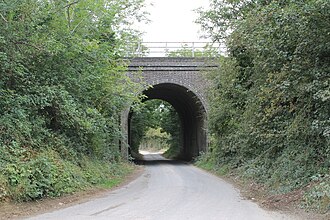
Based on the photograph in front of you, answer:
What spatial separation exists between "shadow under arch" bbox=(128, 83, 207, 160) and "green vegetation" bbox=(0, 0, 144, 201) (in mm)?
10338

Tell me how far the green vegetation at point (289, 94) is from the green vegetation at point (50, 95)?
575 cm

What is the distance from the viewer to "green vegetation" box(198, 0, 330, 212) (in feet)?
30.2

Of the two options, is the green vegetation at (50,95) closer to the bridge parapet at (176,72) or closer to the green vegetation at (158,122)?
the bridge parapet at (176,72)

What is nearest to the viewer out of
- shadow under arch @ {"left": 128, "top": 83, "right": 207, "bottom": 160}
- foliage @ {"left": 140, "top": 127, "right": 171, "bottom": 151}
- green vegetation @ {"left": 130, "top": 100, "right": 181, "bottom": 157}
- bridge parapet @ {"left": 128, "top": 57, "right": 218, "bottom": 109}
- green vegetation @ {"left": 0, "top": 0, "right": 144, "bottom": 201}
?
green vegetation @ {"left": 0, "top": 0, "right": 144, "bottom": 201}

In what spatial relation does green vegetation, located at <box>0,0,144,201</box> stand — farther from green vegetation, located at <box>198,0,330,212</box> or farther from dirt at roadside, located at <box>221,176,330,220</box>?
Answer: green vegetation, located at <box>198,0,330,212</box>

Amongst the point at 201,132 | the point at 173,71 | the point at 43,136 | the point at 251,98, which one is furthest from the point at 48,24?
the point at 201,132

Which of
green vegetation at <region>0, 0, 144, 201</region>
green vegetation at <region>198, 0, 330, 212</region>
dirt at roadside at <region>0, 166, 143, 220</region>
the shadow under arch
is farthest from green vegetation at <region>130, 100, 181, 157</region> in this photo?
dirt at roadside at <region>0, 166, 143, 220</region>

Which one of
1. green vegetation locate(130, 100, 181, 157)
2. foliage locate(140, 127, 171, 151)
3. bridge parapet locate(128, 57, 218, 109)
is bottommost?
foliage locate(140, 127, 171, 151)

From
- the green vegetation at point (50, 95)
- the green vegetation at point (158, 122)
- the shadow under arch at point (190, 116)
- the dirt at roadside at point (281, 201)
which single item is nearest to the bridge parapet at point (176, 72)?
the shadow under arch at point (190, 116)

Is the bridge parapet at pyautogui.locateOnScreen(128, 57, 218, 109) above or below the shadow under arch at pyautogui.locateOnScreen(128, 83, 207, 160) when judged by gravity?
above

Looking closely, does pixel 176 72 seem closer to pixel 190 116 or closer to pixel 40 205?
pixel 190 116

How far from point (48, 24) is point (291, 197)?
31.2 ft

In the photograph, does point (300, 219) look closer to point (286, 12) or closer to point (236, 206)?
point (236, 206)

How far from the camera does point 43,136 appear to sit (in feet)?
40.2
